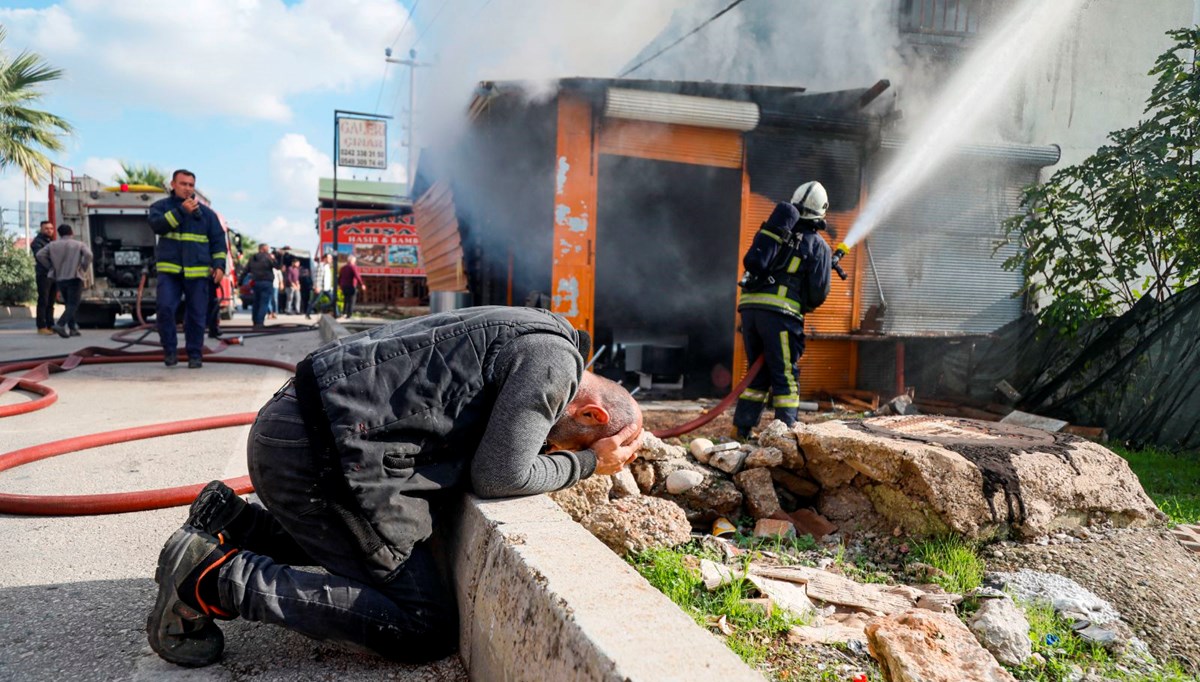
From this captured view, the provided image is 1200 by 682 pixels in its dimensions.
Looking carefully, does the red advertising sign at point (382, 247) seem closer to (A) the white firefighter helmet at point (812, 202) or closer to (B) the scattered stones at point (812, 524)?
(A) the white firefighter helmet at point (812, 202)

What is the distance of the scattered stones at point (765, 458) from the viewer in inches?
139

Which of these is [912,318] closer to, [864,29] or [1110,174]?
[1110,174]

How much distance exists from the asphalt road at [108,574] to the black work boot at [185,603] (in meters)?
0.05

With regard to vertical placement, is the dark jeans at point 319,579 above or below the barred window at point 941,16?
below

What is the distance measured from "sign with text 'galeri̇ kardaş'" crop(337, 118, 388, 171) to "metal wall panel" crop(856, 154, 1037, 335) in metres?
11.9

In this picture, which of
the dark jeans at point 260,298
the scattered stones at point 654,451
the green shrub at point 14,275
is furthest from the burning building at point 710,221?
the green shrub at point 14,275

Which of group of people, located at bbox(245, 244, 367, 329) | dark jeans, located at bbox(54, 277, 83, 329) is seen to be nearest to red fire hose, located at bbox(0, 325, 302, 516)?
dark jeans, located at bbox(54, 277, 83, 329)

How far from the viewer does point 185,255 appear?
6711mm

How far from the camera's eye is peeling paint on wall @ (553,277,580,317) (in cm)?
705

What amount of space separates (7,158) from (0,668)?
64.5 feet

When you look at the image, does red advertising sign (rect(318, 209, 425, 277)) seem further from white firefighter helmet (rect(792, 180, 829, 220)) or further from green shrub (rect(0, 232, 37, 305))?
white firefighter helmet (rect(792, 180, 829, 220))

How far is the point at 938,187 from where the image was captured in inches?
304

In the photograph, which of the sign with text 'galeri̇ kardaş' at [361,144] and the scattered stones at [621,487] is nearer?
the scattered stones at [621,487]

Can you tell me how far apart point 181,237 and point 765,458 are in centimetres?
587
